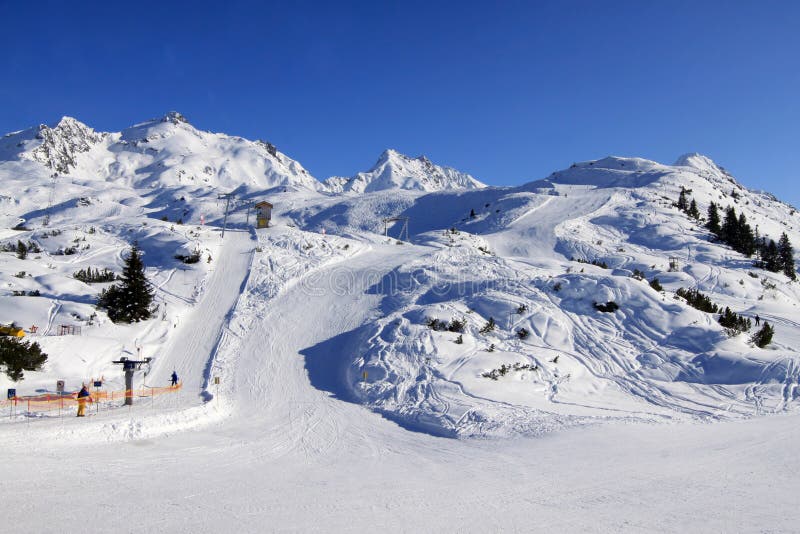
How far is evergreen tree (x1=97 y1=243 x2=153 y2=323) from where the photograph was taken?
70.4 ft

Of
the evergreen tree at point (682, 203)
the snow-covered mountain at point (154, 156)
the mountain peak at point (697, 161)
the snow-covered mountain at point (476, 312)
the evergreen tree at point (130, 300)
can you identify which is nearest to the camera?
the snow-covered mountain at point (476, 312)

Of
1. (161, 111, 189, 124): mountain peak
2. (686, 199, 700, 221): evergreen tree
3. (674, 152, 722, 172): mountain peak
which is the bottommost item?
(686, 199, 700, 221): evergreen tree

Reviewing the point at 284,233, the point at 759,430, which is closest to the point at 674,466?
the point at 759,430

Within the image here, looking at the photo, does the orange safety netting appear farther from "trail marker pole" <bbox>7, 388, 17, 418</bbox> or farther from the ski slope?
the ski slope

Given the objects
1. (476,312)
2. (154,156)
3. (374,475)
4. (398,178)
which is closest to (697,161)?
(398,178)

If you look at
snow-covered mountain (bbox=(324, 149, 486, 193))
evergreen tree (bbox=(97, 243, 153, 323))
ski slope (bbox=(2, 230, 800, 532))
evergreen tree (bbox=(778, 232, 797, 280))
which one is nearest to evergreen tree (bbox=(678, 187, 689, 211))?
evergreen tree (bbox=(778, 232, 797, 280))

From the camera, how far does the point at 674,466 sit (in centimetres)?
902

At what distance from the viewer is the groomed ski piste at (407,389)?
24.3 feet

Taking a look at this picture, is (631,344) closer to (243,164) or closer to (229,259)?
(229,259)

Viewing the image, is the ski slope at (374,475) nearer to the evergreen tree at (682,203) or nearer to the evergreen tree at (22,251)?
the evergreen tree at (22,251)

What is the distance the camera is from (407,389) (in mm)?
15227

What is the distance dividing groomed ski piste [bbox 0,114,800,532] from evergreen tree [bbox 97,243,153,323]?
1.73 feet

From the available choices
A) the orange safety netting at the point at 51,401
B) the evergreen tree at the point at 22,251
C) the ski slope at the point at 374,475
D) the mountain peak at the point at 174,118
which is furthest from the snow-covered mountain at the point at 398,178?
the ski slope at the point at 374,475

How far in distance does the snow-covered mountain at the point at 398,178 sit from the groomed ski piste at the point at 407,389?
12210 cm
